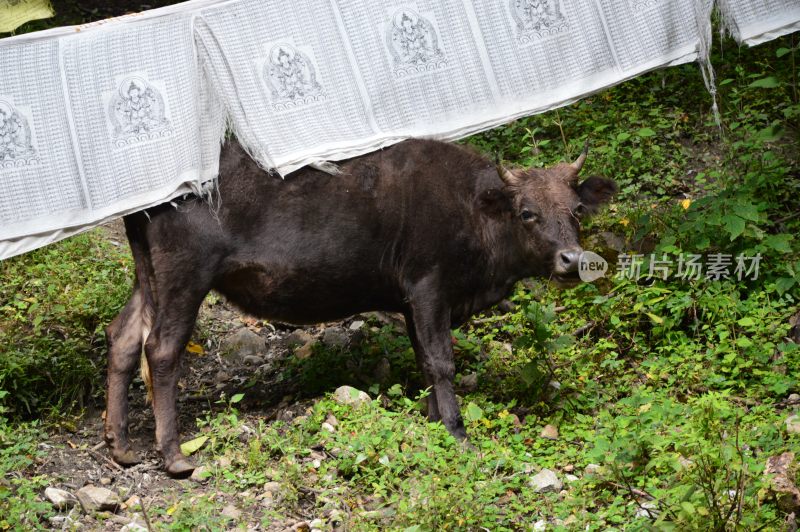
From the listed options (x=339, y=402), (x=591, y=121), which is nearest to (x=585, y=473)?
(x=339, y=402)

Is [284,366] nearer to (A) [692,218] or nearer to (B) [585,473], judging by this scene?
(B) [585,473]

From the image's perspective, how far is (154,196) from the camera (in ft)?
19.6

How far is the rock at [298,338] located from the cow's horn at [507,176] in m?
2.18

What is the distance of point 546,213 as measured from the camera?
6.43m

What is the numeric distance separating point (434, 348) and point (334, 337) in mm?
1505

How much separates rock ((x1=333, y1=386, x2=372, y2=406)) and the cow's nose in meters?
1.48

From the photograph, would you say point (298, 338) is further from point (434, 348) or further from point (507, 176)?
point (507, 176)

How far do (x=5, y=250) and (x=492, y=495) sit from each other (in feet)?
10.2

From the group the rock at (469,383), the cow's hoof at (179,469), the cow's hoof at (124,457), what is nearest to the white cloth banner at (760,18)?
the rock at (469,383)

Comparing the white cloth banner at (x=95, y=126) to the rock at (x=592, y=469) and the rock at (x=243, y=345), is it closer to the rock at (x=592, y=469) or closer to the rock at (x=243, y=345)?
the rock at (x=243, y=345)

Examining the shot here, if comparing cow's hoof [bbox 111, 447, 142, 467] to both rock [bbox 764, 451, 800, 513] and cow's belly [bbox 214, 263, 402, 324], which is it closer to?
cow's belly [bbox 214, 263, 402, 324]

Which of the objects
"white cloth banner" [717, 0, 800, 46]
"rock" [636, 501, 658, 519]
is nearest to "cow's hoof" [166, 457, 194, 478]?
"rock" [636, 501, 658, 519]

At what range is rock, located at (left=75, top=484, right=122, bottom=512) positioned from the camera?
219 inches

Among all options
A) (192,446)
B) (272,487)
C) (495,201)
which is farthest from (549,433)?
(192,446)
